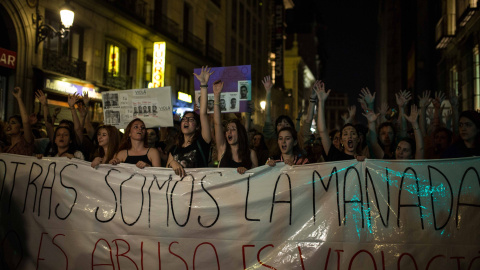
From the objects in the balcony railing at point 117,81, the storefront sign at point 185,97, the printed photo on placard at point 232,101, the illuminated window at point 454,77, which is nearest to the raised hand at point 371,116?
the printed photo on placard at point 232,101

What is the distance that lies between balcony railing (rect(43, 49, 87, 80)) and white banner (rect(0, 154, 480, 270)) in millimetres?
9672

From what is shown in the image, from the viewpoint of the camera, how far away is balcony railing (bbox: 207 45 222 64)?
2758 cm

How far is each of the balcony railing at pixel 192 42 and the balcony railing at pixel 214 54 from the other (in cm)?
159

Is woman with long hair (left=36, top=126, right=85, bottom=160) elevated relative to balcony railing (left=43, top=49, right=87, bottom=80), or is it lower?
lower

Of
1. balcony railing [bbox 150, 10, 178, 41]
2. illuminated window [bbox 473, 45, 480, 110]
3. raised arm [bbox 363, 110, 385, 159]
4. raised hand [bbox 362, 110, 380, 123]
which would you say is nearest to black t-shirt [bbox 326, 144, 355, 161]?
raised arm [bbox 363, 110, 385, 159]

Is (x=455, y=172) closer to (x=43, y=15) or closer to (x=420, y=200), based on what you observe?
(x=420, y=200)

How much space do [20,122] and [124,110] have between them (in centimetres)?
144

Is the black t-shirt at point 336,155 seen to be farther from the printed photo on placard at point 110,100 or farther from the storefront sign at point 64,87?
the storefront sign at point 64,87

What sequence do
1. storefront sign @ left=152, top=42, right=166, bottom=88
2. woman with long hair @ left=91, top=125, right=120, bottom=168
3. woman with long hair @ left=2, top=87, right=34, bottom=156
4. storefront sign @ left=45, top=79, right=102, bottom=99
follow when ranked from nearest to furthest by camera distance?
woman with long hair @ left=91, top=125, right=120, bottom=168
woman with long hair @ left=2, top=87, right=34, bottom=156
storefront sign @ left=45, top=79, right=102, bottom=99
storefront sign @ left=152, top=42, right=166, bottom=88

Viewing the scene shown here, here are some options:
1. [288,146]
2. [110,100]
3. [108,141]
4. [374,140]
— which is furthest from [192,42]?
[288,146]

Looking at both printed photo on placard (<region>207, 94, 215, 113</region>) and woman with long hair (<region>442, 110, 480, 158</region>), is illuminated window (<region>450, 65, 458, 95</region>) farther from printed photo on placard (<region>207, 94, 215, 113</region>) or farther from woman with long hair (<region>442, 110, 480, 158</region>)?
woman with long hair (<region>442, 110, 480, 158</region>)

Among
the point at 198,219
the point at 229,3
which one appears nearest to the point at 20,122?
the point at 198,219

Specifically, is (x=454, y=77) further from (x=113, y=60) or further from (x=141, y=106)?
(x=141, y=106)

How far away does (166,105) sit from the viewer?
679 cm
